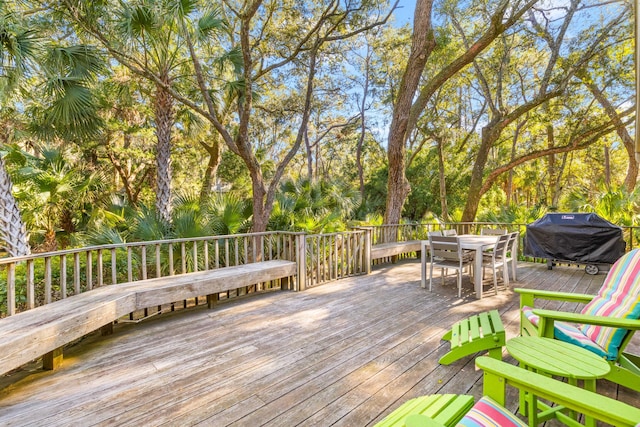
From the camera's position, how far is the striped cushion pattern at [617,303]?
1914mm

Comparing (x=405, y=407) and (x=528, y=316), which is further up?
(x=528, y=316)

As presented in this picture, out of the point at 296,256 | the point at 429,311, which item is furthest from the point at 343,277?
the point at 429,311

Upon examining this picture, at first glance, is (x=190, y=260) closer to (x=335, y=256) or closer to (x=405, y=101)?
(x=335, y=256)

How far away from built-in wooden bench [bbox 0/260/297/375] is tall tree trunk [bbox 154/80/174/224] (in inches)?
164

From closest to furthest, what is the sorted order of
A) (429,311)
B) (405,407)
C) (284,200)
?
1. (405,407)
2. (429,311)
3. (284,200)

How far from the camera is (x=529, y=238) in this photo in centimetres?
653

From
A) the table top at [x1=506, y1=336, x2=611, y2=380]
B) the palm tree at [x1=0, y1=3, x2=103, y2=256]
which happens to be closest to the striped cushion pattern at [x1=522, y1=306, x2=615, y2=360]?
the table top at [x1=506, y1=336, x2=611, y2=380]

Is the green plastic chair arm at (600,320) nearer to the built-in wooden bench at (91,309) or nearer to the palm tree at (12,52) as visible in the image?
the built-in wooden bench at (91,309)

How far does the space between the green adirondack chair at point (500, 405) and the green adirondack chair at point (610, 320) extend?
2.50 feet

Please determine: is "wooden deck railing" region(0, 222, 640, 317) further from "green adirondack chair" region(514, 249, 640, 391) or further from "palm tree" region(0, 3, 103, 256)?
"green adirondack chair" region(514, 249, 640, 391)

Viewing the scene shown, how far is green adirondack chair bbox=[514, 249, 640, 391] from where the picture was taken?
1.83 metres

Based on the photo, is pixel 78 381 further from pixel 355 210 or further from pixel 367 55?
pixel 367 55

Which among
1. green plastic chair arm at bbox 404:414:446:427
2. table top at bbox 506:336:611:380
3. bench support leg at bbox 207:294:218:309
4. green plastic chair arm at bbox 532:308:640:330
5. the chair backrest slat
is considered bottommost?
bench support leg at bbox 207:294:218:309

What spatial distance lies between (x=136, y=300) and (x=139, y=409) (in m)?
1.48
